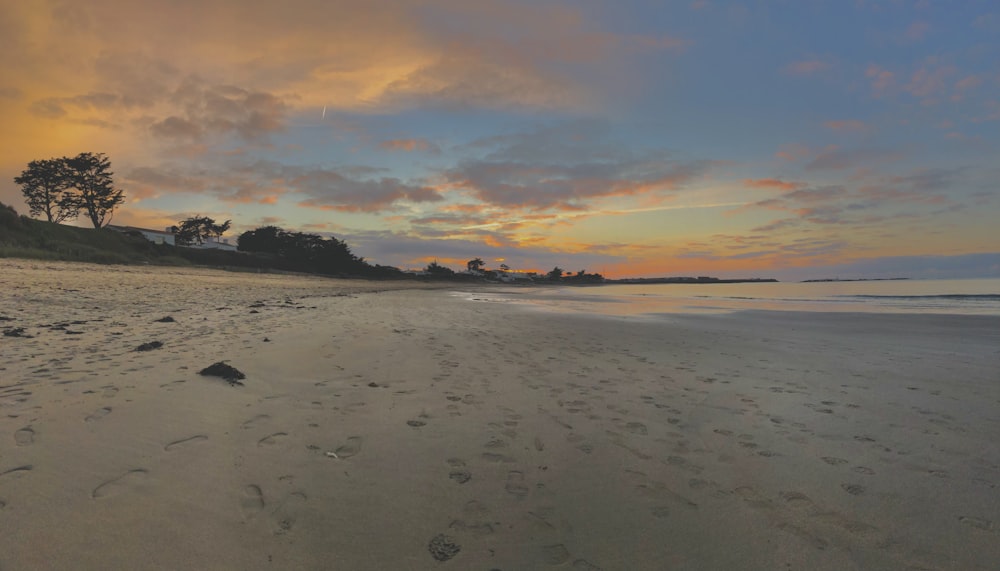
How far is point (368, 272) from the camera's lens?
89062 millimetres

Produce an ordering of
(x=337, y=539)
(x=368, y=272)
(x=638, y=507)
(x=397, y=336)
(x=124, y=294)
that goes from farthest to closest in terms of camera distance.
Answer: (x=368, y=272)
(x=124, y=294)
(x=397, y=336)
(x=638, y=507)
(x=337, y=539)

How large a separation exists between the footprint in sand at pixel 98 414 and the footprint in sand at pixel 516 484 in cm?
358

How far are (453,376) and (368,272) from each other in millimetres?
87323

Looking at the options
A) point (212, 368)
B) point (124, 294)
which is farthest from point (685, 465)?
point (124, 294)

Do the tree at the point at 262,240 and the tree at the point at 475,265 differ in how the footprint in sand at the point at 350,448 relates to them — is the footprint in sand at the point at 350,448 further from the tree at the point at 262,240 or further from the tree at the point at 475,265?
the tree at the point at 475,265

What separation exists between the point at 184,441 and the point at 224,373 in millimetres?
1927

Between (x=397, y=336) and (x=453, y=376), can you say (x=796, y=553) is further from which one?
(x=397, y=336)

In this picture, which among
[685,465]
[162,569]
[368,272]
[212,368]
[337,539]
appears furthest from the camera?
[368,272]

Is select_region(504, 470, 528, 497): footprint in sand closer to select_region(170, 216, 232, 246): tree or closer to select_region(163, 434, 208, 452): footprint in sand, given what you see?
select_region(163, 434, 208, 452): footprint in sand

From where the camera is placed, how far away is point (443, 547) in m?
2.38

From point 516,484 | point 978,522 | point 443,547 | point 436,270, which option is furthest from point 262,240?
point 978,522

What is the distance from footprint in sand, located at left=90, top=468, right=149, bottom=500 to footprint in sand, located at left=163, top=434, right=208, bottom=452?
15.2 inches

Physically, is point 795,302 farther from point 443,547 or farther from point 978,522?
point 443,547

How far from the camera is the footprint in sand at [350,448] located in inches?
137
